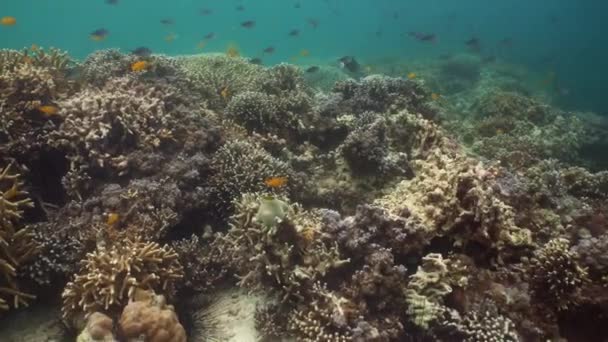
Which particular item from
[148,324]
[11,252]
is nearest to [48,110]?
[11,252]

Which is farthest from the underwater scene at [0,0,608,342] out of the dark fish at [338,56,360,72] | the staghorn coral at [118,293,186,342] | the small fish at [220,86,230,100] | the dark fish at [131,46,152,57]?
the dark fish at [338,56,360,72]

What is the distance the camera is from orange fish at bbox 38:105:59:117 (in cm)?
688

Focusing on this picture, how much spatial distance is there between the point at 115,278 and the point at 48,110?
12.0ft

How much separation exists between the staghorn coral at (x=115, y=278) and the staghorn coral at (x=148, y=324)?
0.27 m

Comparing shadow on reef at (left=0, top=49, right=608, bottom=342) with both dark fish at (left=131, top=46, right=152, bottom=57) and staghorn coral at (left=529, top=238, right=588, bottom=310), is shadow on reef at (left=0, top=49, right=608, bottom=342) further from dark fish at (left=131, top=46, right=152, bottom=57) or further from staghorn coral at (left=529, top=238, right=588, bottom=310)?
dark fish at (left=131, top=46, right=152, bottom=57)

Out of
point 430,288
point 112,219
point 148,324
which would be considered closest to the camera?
point 148,324

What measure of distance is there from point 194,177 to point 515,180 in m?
5.03

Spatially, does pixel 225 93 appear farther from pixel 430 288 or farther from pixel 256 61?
pixel 430 288

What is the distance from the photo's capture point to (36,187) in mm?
6750

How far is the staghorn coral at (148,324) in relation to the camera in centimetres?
444

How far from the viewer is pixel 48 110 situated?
6891 millimetres

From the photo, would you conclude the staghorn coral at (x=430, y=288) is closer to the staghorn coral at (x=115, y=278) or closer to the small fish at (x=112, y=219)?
the staghorn coral at (x=115, y=278)

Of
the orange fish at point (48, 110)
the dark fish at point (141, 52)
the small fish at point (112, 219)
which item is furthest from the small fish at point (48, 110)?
the dark fish at point (141, 52)

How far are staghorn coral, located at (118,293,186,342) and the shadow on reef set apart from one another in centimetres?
2
